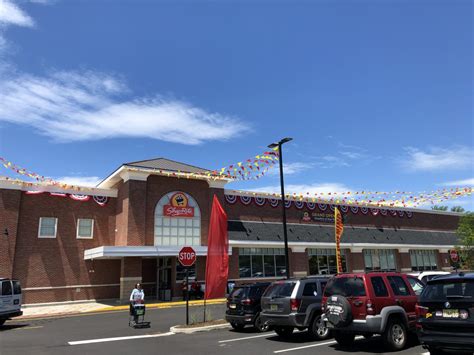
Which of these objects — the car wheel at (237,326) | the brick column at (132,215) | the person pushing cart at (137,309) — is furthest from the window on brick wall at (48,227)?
the car wheel at (237,326)

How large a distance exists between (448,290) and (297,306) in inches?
172

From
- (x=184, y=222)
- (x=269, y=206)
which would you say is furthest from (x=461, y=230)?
(x=184, y=222)

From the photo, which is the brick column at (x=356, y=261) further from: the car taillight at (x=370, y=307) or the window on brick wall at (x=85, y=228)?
the car taillight at (x=370, y=307)

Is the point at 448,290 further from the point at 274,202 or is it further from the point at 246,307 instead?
the point at 274,202

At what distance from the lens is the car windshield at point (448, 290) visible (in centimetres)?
707

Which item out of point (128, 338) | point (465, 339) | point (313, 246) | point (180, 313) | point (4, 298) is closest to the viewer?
point (465, 339)

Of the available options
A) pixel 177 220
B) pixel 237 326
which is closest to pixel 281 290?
pixel 237 326

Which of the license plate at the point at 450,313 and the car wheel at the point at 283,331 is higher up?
the license plate at the point at 450,313

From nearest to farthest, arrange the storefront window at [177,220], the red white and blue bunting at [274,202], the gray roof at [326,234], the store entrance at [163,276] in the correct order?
the store entrance at [163,276], the storefront window at [177,220], the gray roof at [326,234], the red white and blue bunting at [274,202]

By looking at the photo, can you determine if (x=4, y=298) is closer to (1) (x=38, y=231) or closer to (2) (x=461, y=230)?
(1) (x=38, y=231)

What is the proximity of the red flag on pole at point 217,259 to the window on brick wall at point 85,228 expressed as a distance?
50.2ft

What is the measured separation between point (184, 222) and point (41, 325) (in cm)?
1338

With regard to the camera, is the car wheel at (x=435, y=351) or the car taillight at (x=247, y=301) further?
the car taillight at (x=247, y=301)

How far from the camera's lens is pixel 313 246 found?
33375 mm
